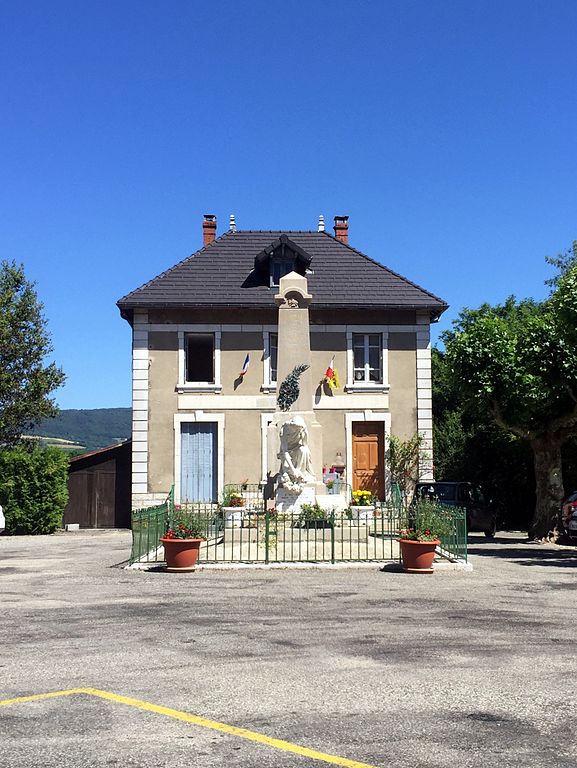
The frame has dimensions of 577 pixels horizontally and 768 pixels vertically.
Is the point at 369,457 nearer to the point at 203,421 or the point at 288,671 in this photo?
the point at 203,421

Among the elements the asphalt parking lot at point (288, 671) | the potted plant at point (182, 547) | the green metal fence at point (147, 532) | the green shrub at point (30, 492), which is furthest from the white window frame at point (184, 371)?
the asphalt parking lot at point (288, 671)

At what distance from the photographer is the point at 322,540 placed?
15992 millimetres

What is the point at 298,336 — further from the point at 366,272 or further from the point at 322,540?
the point at 366,272

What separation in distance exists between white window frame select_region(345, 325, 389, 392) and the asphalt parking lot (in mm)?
13420

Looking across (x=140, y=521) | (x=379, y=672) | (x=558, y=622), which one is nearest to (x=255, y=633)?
(x=379, y=672)

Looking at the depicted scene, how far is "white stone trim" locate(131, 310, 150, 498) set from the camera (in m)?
25.5

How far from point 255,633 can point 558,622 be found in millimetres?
3633

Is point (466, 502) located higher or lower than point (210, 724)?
higher

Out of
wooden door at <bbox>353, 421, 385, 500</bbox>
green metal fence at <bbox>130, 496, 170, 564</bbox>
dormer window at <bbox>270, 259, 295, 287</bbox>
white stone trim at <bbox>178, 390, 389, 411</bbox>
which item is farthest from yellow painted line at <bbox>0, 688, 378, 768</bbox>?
dormer window at <bbox>270, 259, 295, 287</bbox>

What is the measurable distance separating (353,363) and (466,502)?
5724 mm

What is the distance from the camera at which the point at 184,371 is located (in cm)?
2592

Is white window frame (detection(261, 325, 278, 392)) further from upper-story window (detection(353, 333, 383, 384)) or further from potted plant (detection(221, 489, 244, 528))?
potted plant (detection(221, 489, 244, 528))

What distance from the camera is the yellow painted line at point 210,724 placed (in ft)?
15.9

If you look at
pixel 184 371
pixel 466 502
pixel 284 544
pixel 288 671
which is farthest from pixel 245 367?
pixel 288 671
